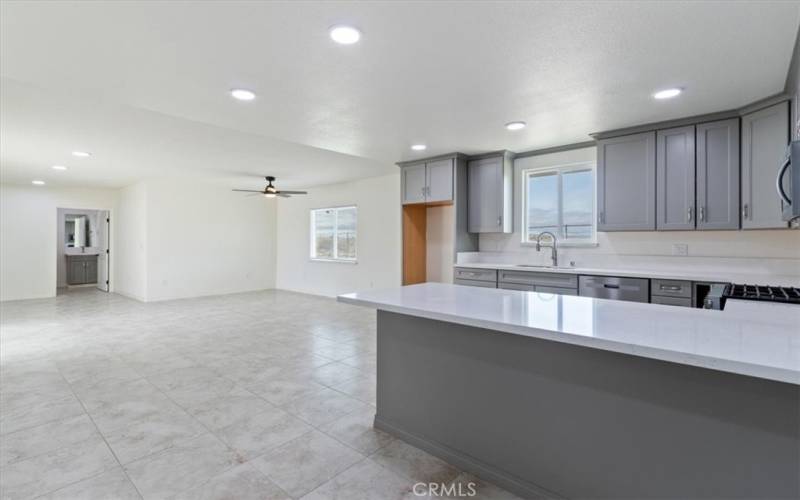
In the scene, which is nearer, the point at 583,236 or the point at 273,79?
the point at 273,79

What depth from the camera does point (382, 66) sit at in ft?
8.21

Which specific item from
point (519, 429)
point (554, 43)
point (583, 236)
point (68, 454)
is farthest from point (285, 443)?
point (583, 236)

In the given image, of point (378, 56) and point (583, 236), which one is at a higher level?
point (378, 56)

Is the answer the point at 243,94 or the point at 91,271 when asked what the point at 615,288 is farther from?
the point at 91,271

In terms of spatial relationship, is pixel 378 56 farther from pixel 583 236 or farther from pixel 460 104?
pixel 583 236

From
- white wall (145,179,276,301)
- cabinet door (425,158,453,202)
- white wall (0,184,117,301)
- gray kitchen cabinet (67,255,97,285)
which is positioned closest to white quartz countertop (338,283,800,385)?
cabinet door (425,158,453,202)

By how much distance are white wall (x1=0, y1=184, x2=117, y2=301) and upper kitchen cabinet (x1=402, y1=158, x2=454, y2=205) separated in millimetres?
7777

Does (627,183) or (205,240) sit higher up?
(627,183)

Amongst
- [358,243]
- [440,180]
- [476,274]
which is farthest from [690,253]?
[358,243]

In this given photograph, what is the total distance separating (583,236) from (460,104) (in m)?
2.40

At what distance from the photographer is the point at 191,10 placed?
1.89m

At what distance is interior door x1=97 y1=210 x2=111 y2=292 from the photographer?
9242mm

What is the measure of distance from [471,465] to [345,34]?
7.90ft

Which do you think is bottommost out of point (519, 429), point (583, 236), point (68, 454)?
point (68, 454)
